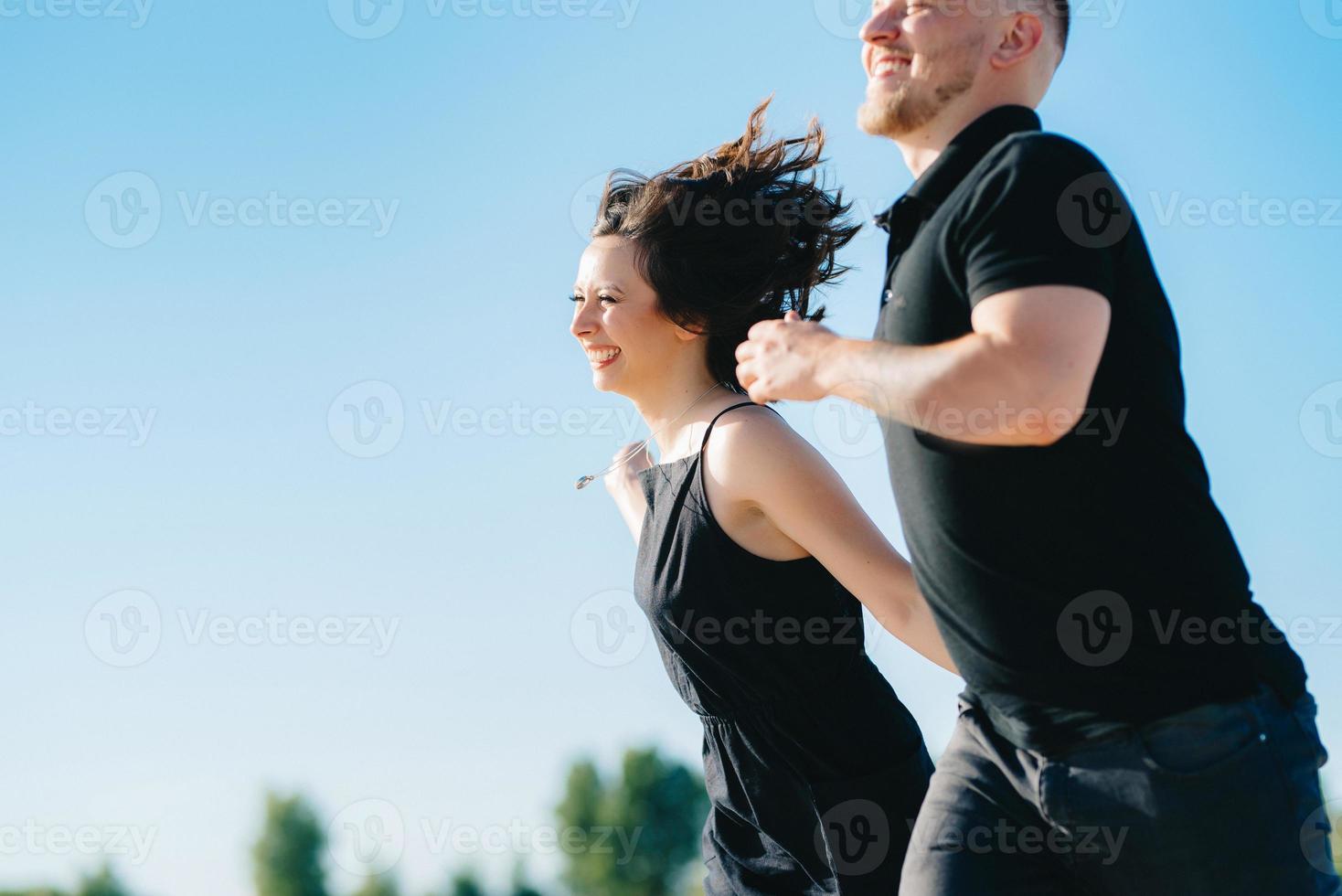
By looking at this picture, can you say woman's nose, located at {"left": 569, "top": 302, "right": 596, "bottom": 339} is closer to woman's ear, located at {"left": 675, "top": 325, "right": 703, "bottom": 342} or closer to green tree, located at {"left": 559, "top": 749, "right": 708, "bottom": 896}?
woman's ear, located at {"left": 675, "top": 325, "right": 703, "bottom": 342}

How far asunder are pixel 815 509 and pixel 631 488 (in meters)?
1.03

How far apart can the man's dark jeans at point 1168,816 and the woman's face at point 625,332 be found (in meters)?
2.13

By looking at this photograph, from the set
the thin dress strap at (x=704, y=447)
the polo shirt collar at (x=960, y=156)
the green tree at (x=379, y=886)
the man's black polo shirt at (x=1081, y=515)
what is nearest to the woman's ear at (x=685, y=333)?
the thin dress strap at (x=704, y=447)

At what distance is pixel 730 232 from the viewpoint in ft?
15.4

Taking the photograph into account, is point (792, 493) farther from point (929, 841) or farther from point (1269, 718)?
point (1269, 718)

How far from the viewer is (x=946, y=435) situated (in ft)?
8.20

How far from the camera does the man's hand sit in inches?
103

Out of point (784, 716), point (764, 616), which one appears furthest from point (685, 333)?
point (784, 716)

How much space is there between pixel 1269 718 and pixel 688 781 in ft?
127

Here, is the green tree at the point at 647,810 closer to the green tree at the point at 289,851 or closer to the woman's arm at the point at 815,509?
the green tree at the point at 289,851

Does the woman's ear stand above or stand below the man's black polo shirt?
above

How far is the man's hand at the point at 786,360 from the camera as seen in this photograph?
262cm

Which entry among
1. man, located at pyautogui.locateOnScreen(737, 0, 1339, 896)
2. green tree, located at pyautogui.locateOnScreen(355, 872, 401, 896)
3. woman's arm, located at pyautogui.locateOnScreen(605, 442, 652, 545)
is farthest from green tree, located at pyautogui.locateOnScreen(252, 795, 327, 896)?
man, located at pyautogui.locateOnScreen(737, 0, 1339, 896)

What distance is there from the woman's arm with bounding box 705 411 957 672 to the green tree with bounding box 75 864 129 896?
34206 millimetres
